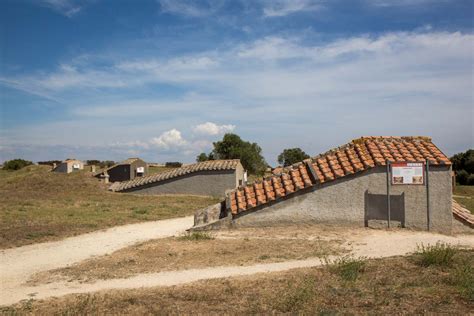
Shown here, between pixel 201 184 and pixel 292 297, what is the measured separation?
24029mm

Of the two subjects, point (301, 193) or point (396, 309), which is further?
point (301, 193)

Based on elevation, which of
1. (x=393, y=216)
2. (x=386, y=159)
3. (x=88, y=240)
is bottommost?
(x=88, y=240)

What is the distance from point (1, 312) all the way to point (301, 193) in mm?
8273

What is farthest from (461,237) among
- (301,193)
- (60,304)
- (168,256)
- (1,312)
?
(1,312)

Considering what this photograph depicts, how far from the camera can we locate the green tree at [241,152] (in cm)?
4738

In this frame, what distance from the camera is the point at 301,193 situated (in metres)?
12.2

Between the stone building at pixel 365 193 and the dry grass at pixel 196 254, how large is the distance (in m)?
0.88

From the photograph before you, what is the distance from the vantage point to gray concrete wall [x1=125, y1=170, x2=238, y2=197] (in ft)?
96.1

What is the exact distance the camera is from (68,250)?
10453 millimetres

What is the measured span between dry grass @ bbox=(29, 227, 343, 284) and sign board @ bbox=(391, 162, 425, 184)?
2824 mm

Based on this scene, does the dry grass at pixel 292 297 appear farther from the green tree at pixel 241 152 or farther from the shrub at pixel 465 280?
the green tree at pixel 241 152

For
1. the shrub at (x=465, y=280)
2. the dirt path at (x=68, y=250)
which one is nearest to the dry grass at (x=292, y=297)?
the shrub at (x=465, y=280)

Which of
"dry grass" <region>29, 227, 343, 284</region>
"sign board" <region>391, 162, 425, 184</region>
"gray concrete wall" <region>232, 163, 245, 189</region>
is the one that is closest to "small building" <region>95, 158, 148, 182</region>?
"gray concrete wall" <region>232, 163, 245, 189</region>

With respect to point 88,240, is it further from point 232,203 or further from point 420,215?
point 420,215
